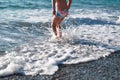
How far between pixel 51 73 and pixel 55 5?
3.08m

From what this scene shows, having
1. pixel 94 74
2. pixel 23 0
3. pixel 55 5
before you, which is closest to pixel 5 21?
pixel 55 5

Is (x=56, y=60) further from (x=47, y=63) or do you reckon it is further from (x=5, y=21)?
(x=5, y=21)

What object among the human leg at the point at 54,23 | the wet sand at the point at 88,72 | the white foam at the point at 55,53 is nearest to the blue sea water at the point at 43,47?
the white foam at the point at 55,53

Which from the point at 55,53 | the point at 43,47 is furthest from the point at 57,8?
the point at 55,53

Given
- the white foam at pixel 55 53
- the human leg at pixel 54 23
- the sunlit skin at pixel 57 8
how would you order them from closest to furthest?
1. the white foam at pixel 55 53
2. the sunlit skin at pixel 57 8
3. the human leg at pixel 54 23

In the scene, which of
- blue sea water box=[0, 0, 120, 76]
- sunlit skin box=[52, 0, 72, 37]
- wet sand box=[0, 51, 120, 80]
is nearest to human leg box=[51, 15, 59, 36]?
sunlit skin box=[52, 0, 72, 37]

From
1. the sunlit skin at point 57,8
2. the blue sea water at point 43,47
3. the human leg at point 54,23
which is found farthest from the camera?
the human leg at point 54,23

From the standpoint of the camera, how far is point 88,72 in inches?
219

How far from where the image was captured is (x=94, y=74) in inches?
213

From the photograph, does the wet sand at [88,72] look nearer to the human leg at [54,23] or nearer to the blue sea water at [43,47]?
the blue sea water at [43,47]

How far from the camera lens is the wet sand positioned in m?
5.23

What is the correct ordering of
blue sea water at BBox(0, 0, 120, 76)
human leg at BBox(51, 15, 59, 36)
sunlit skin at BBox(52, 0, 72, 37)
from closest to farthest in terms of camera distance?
blue sea water at BBox(0, 0, 120, 76), sunlit skin at BBox(52, 0, 72, 37), human leg at BBox(51, 15, 59, 36)

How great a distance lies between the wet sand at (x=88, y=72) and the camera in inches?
206

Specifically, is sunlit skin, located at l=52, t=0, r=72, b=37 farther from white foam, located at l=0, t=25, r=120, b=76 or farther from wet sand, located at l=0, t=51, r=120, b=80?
wet sand, located at l=0, t=51, r=120, b=80
